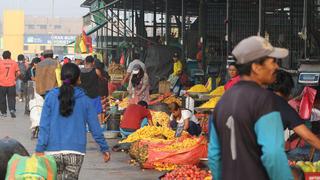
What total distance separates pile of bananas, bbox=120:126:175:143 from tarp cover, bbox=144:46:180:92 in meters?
7.38

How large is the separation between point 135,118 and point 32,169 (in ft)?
23.3

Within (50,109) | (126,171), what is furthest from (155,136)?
(50,109)

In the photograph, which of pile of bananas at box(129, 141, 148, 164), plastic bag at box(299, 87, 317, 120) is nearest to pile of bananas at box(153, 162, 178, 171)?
pile of bananas at box(129, 141, 148, 164)

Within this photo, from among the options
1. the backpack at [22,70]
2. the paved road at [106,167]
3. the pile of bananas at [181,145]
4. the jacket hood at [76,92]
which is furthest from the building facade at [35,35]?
the jacket hood at [76,92]

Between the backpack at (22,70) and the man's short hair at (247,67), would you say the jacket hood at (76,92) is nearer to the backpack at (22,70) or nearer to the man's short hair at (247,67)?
the man's short hair at (247,67)

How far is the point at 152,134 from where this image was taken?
1217 cm

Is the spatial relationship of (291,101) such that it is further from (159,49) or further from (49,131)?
(159,49)

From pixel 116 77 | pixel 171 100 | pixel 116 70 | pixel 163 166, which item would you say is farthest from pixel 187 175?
pixel 116 70

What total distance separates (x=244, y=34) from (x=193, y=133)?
5.52 metres

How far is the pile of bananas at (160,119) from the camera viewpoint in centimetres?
1407

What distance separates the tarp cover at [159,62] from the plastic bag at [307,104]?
11961 mm

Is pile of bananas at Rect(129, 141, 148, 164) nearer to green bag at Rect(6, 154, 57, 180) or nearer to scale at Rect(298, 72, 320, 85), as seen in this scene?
scale at Rect(298, 72, 320, 85)

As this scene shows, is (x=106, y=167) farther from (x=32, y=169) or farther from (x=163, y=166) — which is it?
(x=32, y=169)

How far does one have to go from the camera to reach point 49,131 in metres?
6.53
